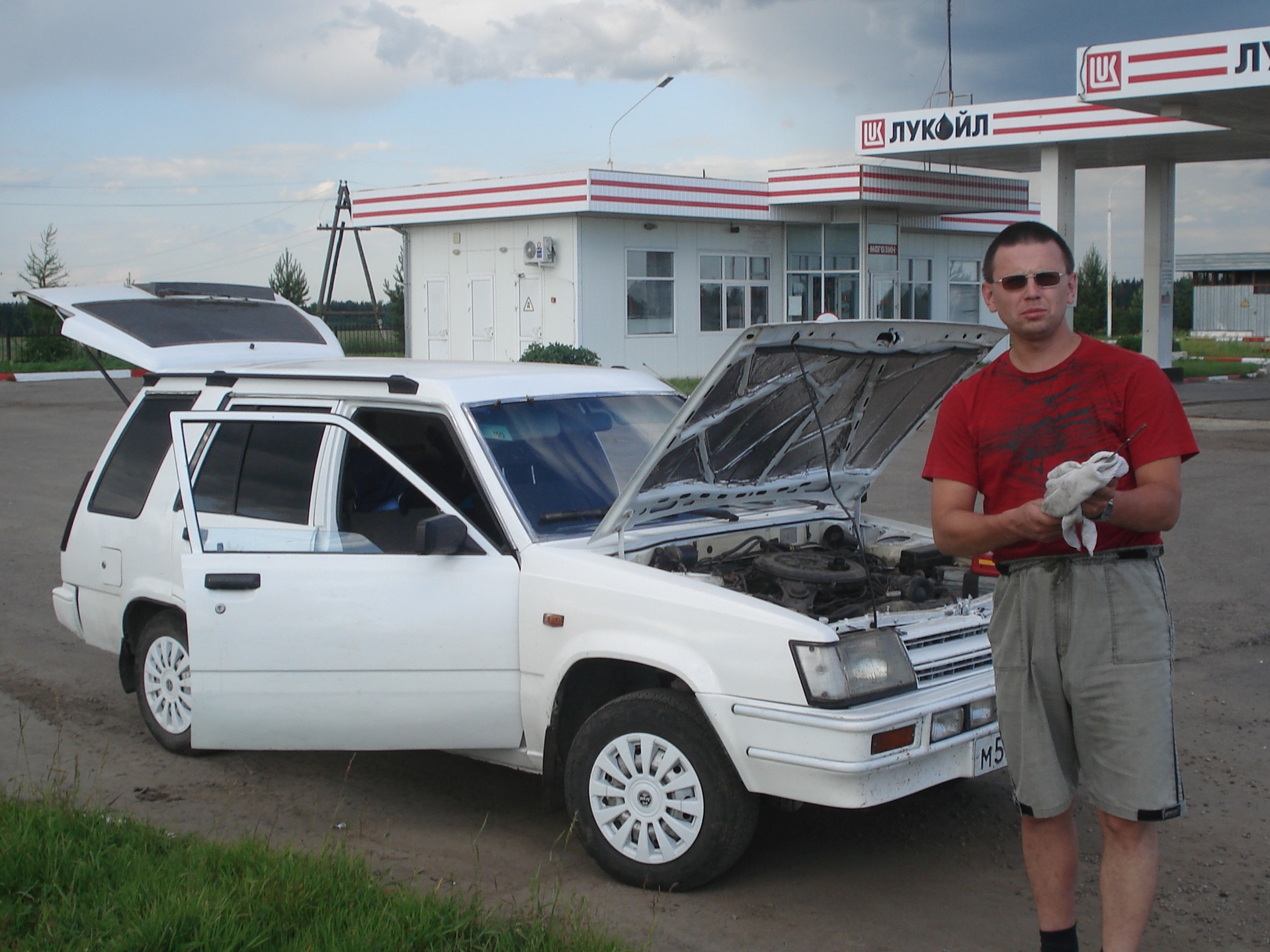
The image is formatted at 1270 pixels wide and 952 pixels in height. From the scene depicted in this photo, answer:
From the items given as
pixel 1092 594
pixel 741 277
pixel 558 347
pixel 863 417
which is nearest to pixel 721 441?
pixel 863 417

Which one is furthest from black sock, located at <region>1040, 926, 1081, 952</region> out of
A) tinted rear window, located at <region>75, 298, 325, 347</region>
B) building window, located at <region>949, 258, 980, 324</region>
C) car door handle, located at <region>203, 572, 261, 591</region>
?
building window, located at <region>949, 258, 980, 324</region>

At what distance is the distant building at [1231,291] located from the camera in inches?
2315

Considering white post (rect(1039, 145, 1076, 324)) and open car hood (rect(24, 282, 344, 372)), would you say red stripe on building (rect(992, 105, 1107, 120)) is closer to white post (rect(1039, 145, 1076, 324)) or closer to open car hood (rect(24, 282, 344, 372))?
white post (rect(1039, 145, 1076, 324))

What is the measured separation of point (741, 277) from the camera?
32688 mm

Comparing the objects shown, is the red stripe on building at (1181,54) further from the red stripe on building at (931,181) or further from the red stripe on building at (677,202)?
the red stripe on building at (677,202)

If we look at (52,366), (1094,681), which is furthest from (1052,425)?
(52,366)

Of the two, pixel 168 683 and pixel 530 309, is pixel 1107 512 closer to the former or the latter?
pixel 168 683

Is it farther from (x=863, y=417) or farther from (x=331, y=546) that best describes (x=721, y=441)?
(x=331, y=546)

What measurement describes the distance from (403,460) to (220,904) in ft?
6.73

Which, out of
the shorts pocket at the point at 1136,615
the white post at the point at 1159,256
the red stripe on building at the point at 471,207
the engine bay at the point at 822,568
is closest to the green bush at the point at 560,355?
the red stripe on building at the point at 471,207

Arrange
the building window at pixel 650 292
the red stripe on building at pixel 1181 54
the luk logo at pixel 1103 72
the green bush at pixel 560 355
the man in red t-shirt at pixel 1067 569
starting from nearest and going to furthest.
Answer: the man in red t-shirt at pixel 1067 569
the red stripe on building at pixel 1181 54
the luk logo at pixel 1103 72
the green bush at pixel 560 355
the building window at pixel 650 292

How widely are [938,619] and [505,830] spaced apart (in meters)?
1.83

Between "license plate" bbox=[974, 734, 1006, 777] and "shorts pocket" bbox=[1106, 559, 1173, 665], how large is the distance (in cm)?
122

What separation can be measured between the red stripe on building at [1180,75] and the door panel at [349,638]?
18.9 m
